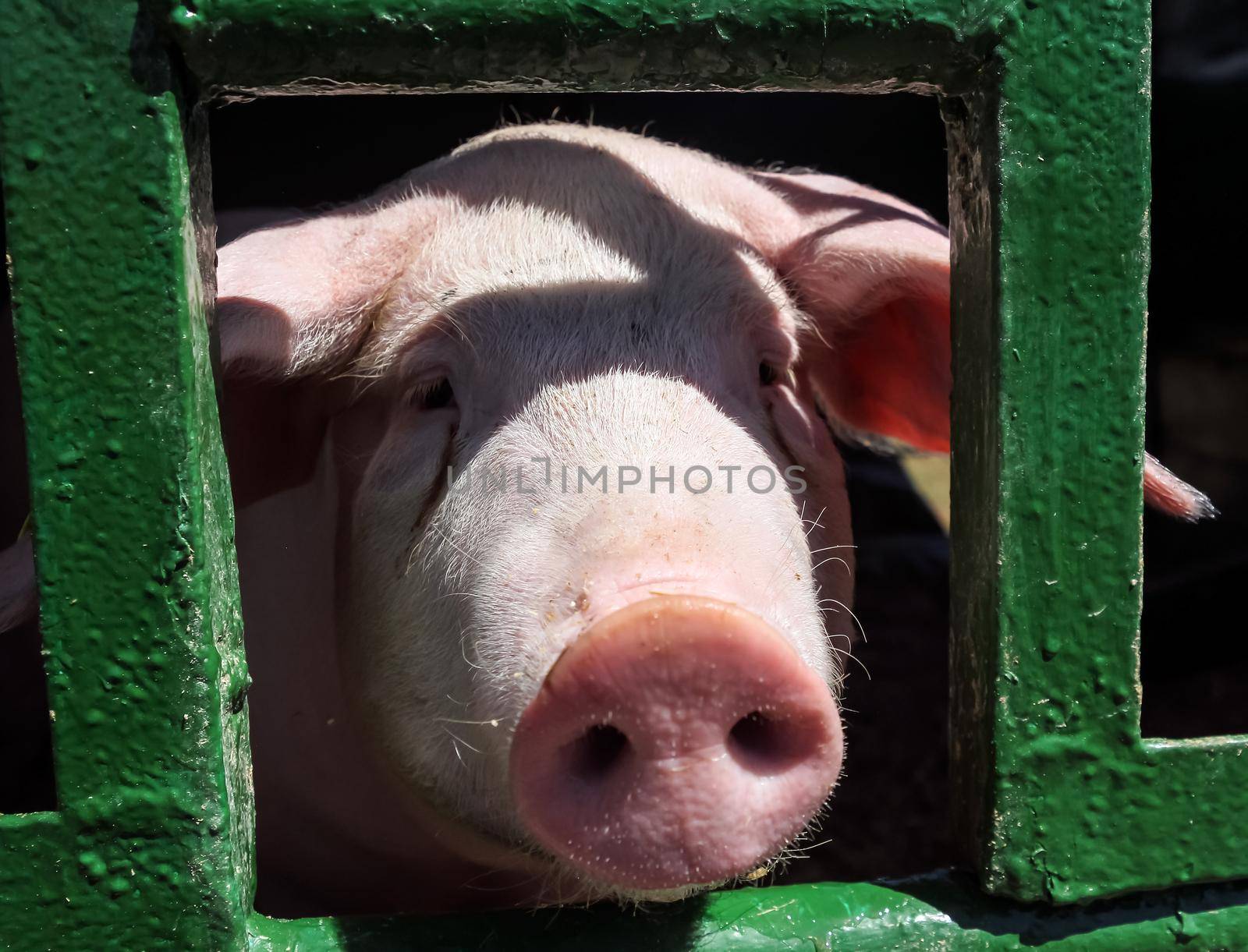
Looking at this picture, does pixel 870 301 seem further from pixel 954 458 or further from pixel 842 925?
pixel 842 925

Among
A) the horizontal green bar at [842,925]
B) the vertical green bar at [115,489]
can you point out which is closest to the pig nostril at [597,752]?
the horizontal green bar at [842,925]

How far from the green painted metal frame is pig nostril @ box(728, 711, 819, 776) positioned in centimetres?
20

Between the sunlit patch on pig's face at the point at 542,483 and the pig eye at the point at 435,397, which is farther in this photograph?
the pig eye at the point at 435,397

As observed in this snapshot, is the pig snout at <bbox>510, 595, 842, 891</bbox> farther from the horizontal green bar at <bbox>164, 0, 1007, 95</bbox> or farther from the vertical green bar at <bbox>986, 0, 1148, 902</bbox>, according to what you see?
the horizontal green bar at <bbox>164, 0, 1007, 95</bbox>

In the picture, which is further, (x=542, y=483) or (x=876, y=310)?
(x=876, y=310)

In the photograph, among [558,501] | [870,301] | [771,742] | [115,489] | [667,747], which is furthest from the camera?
[870,301]

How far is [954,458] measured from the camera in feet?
5.69

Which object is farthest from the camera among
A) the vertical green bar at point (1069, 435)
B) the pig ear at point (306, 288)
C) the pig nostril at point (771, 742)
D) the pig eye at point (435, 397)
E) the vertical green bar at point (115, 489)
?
the pig eye at point (435, 397)

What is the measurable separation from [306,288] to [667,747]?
1.18 m

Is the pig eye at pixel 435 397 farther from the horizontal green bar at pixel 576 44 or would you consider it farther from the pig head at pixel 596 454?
the horizontal green bar at pixel 576 44

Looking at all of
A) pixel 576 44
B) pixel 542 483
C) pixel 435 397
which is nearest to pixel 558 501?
pixel 542 483

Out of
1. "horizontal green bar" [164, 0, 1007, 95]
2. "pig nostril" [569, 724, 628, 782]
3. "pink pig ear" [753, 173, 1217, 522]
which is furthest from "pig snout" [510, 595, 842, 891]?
"pink pig ear" [753, 173, 1217, 522]

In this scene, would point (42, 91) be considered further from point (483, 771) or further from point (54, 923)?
point (483, 771)

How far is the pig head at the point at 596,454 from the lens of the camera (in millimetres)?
1562
